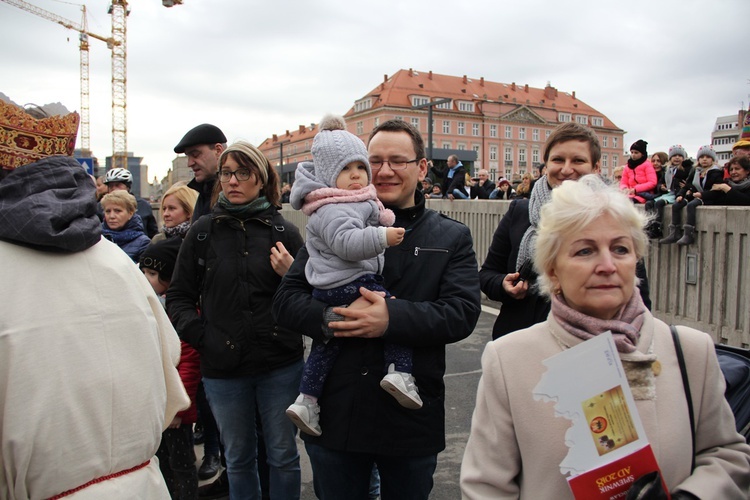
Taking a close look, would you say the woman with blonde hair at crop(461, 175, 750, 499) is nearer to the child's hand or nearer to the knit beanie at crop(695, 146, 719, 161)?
the child's hand

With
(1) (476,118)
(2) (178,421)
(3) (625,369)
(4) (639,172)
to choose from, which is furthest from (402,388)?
(1) (476,118)

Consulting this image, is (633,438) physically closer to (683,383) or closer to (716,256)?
(683,383)

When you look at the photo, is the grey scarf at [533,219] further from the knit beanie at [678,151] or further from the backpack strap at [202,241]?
the knit beanie at [678,151]

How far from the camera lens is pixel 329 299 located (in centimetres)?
240

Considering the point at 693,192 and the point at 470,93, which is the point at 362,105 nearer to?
the point at 470,93

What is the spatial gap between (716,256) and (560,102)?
10474 centimetres

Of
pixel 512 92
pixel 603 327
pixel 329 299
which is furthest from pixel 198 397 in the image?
pixel 512 92

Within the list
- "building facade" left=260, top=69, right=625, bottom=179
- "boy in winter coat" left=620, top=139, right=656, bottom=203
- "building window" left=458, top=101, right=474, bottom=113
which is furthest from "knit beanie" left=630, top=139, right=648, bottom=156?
"building window" left=458, top=101, right=474, bottom=113

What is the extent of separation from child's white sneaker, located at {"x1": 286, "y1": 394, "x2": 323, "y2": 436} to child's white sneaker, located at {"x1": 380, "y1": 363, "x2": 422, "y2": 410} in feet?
1.15

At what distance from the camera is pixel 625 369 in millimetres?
1614

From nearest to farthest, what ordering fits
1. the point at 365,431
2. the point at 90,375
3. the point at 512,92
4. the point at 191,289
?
the point at 90,375
the point at 365,431
the point at 191,289
the point at 512,92

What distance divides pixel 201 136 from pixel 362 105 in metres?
84.9

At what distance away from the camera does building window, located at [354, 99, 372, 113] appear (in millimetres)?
84562

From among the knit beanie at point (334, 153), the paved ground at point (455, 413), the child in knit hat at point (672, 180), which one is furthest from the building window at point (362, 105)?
the knit beanie at point (334, 153)
